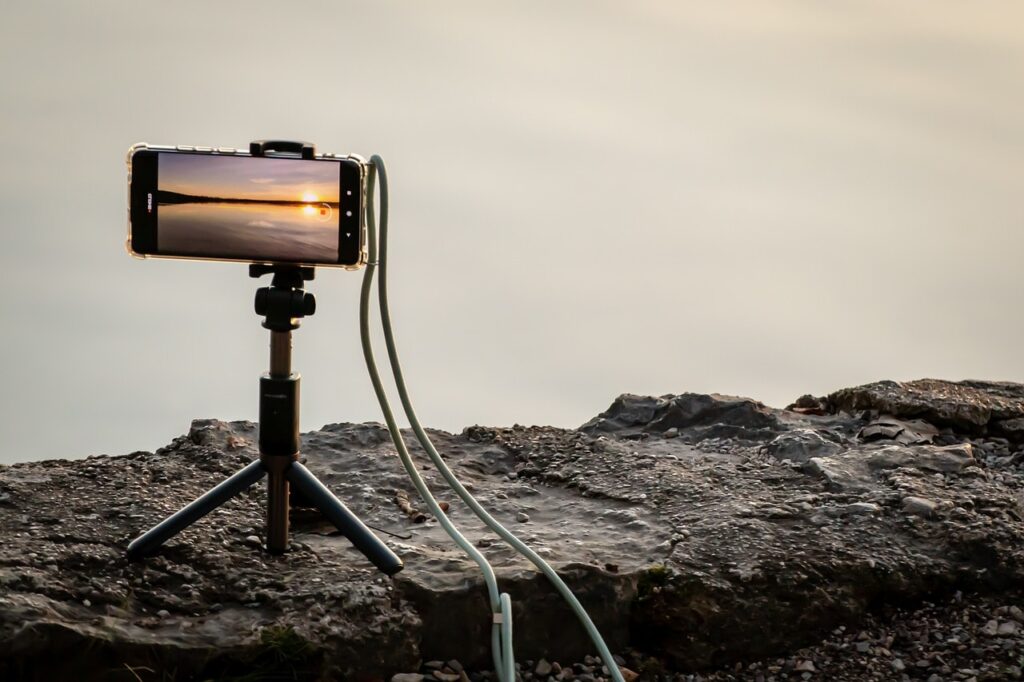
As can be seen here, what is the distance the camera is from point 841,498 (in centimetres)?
337

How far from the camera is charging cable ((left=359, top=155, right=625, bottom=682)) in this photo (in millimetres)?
2691

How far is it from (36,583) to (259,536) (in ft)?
1.88

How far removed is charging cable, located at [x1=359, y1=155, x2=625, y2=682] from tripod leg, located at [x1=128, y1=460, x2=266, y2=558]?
14.9 inches

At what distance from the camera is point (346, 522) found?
9.43 feet

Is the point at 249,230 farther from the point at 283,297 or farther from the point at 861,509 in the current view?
the point at 861,509

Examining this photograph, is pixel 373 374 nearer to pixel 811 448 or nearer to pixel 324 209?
pixel 324 209

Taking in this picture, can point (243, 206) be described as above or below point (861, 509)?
above

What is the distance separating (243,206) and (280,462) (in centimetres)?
64

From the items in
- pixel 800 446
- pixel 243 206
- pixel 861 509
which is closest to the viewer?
pixel 243 206

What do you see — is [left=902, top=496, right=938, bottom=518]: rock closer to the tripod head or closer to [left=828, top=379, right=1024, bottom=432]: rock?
[left=828, top=379, right=1024, bottom=432]: rock

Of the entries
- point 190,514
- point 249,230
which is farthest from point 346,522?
point 249,230

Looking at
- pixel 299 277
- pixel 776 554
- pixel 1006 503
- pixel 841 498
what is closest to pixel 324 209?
pixel 299 277

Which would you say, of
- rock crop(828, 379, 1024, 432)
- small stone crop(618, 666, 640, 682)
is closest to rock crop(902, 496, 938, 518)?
rock crop(828, 379, 1024, 432)

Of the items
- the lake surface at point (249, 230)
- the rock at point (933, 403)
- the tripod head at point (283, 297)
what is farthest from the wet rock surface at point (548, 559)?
the lake surface at point (249, 230)
